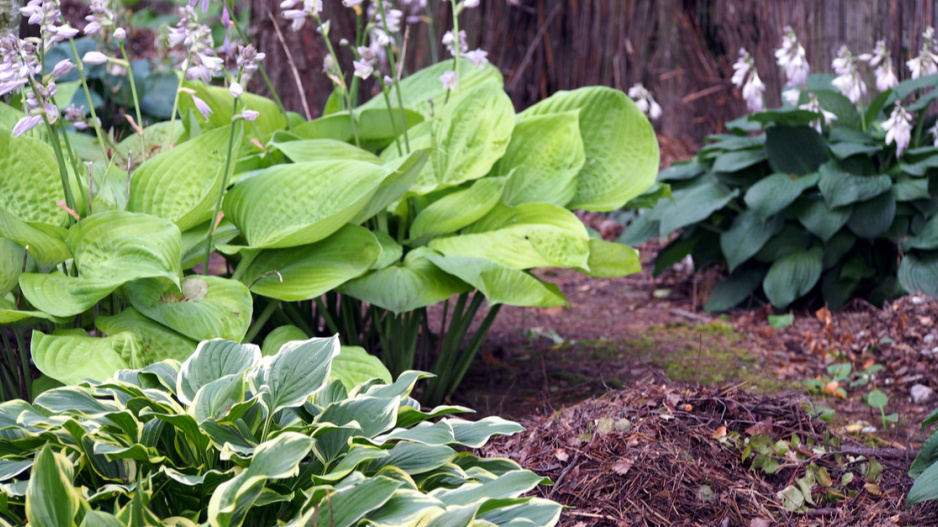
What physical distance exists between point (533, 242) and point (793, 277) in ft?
6.07

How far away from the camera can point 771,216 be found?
3775 mm

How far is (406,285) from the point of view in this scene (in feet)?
7.82

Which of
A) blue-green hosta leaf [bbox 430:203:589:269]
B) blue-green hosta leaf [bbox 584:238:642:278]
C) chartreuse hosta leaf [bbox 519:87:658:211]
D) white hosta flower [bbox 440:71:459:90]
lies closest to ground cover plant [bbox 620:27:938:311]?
chartreuse hosta leaf [bbox 519:87:658:211]

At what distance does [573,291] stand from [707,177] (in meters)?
1.02

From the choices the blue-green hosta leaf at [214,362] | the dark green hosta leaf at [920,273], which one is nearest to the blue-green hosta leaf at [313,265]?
the blue-green hosta leaf at [214,362]

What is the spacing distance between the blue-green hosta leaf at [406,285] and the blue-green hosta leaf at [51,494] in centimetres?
118

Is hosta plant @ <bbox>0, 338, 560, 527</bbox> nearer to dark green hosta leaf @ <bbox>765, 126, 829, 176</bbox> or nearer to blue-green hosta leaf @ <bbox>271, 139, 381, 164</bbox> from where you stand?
blue-green hosta leaf @ <bbox>271, 139, 381, 164</bbox>

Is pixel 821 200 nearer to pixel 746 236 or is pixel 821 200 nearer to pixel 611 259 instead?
pixel 746 236

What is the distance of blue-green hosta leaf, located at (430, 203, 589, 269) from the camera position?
2498 mm

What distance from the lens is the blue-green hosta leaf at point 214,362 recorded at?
1.65 m

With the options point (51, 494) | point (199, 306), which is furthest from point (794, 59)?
point (51, 494)

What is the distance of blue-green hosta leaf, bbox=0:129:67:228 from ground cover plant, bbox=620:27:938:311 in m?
2.62

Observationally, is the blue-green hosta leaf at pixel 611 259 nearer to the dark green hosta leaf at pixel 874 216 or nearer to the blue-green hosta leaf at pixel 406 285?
the blue-green hosta leaf at pixel 406 285

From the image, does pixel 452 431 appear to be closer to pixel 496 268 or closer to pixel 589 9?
pixel 496 268
